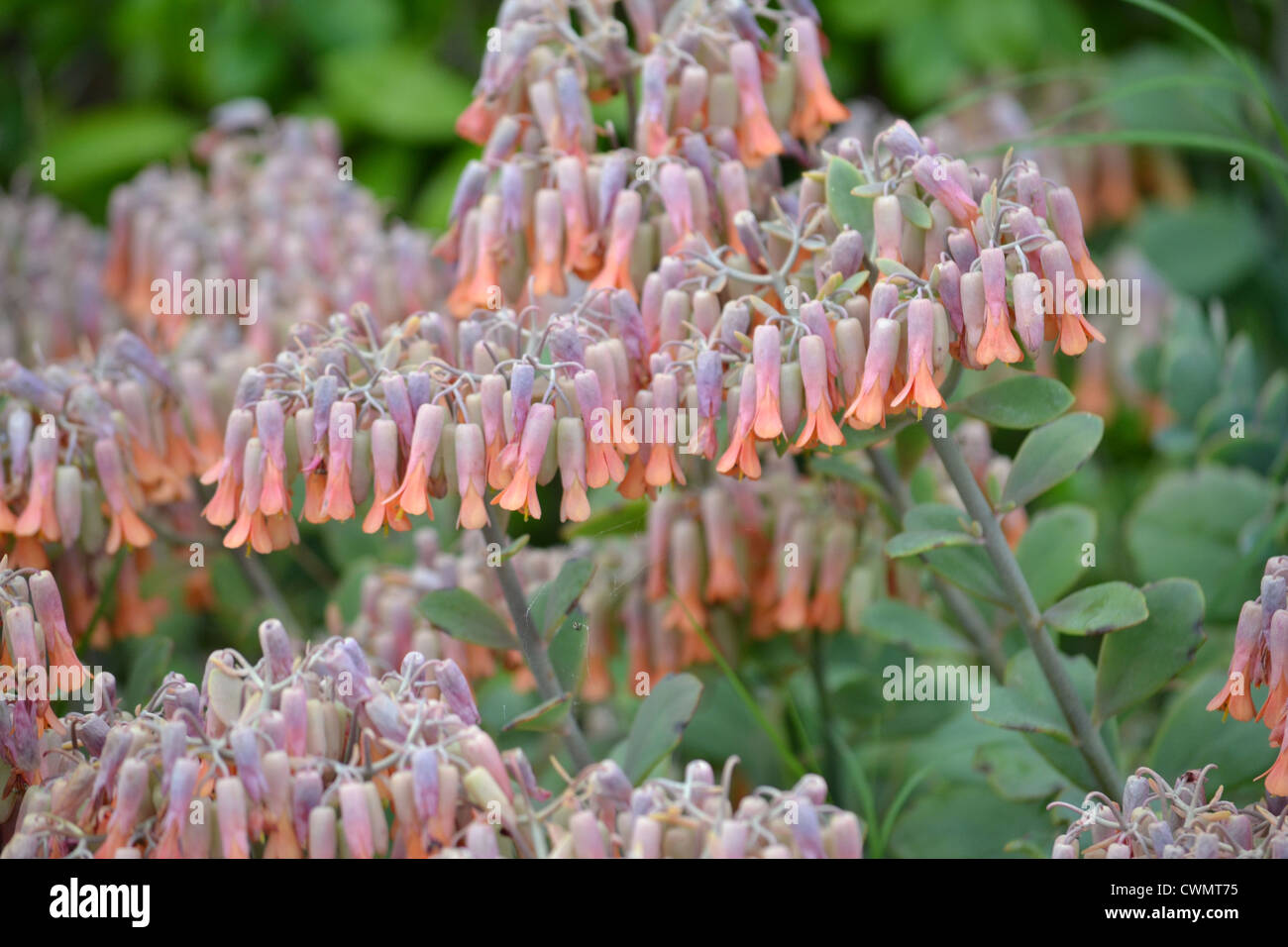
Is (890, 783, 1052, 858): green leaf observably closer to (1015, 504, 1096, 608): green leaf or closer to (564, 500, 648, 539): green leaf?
(1015, 504, 1096, 608): green leaf

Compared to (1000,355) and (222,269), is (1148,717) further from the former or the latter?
(222,269)

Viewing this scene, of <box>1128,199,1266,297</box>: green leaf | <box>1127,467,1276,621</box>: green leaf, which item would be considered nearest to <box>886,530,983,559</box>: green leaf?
<box>1127,467,1276,621</box>: green leaf

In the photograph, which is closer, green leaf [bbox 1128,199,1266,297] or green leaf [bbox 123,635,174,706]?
green leaf [bbox 123,635,174,706]

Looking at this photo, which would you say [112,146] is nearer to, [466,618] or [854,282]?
[466,618]

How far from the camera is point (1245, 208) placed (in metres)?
3.46

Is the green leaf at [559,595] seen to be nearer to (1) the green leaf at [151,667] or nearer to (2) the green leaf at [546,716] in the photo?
(2) the green leaf at [546,716]

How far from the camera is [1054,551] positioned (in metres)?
1.62

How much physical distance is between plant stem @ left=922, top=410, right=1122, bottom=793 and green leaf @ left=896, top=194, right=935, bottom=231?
0.19m

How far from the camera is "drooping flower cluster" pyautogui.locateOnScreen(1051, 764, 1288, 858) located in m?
1.12

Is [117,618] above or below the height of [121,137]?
below

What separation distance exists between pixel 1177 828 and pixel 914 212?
61 cm

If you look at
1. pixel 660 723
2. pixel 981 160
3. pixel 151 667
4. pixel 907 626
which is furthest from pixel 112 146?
pixel 660 723

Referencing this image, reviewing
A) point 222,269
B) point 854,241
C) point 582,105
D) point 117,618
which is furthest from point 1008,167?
point 222,269
